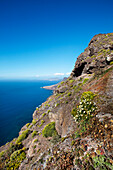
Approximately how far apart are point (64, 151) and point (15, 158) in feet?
56.7

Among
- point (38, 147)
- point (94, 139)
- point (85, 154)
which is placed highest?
point (94, 139)

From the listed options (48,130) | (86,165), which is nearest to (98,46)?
(48,130)

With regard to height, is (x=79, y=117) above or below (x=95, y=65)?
below

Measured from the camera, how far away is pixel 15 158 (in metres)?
17.8

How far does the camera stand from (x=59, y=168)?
6602 millimetres

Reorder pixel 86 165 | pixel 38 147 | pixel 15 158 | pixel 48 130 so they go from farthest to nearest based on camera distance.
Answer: pixel 48 130 < pixel 15 158 < pixel 38 147 < pixel 86 165

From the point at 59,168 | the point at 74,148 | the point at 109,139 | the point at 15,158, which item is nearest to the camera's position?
the point at 109,139

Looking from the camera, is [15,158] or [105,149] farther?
[15,158]

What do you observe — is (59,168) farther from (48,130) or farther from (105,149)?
(48,130)

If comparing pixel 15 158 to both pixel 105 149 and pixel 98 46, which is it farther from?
pixel 98 46

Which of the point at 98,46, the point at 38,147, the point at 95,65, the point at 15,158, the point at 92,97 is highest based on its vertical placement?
the point at 98,46

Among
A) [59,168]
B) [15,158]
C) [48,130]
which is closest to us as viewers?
[59,168]

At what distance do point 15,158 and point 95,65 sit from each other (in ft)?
107

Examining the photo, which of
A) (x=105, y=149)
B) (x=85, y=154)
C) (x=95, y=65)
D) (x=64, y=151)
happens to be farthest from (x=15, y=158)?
(x=95, y=65)
